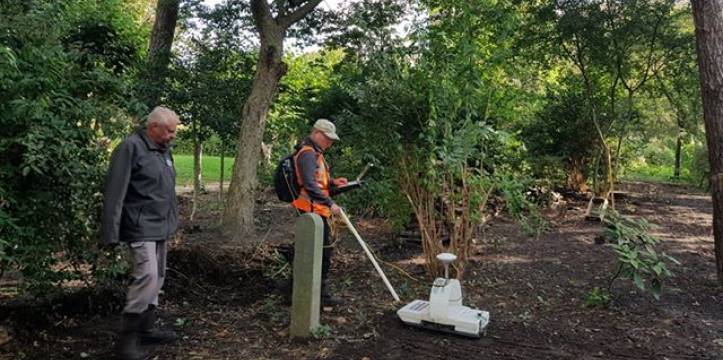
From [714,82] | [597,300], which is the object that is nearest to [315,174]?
[597,300]

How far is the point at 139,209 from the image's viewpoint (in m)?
3.42

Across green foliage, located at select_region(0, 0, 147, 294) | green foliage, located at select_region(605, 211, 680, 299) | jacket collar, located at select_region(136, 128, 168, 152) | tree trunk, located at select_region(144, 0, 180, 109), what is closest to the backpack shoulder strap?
jacket collar, located at select_region(136, 128, 168, 152)

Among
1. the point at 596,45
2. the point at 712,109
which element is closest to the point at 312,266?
the point at 712,109

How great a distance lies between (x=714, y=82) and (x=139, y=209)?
556 centimetres

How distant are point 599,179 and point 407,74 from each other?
31.6 feet

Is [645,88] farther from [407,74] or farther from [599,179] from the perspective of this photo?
[407,74]

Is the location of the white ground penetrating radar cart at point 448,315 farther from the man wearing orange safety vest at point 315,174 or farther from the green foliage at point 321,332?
the man wearing orange safety vest at point 315,174

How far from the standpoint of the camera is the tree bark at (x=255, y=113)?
7645 mm

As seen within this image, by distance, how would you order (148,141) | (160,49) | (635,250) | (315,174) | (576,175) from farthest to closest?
(576,175) → (160,49) → (635,250) → (315,174) → (148,141)

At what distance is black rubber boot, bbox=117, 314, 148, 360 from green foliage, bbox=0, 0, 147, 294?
667mm

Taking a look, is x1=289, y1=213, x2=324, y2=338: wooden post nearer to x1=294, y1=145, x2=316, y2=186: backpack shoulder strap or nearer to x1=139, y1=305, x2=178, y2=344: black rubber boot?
x1=294, y1=145, x2=316, y2=186: backpack shoulder strap

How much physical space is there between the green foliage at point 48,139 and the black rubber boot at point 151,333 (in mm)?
605

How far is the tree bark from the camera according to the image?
7645 mm

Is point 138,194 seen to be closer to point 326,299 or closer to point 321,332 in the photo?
point 321,332
